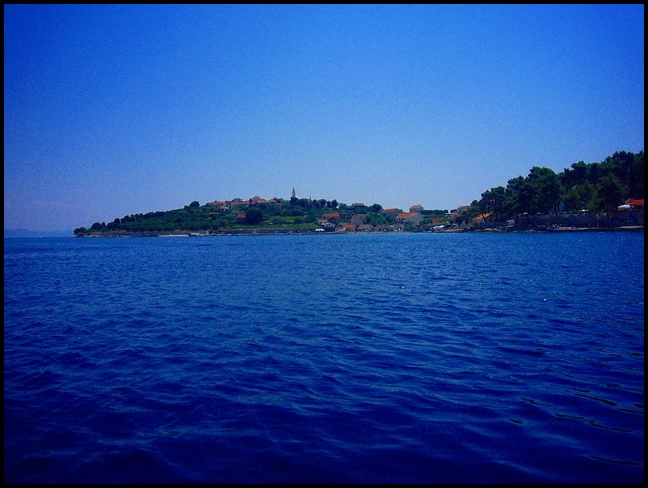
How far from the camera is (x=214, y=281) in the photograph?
29359 mm

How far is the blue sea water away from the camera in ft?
19.2

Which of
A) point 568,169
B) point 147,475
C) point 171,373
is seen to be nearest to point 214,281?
point 171,373

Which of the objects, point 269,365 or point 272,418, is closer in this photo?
point 272,418

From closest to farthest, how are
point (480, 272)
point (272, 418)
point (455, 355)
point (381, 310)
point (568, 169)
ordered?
point (272, 418)
point (455, 355)
point (381, 310)
point (480, 272)
point (568, 169)

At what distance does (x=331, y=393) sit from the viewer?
850cm

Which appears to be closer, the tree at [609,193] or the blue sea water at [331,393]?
the blue sea water at [331,393]

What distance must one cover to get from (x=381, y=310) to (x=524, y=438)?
11.0 meters

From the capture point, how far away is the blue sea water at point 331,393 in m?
5.87

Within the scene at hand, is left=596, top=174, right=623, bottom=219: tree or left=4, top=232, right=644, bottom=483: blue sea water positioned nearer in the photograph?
left=4, top=232, right=644, bottom=483: blue sea water

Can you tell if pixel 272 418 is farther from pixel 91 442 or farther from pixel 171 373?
pixel 171 373

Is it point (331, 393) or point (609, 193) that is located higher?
point (609, 193)

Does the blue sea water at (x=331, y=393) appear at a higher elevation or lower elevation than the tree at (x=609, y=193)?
lower

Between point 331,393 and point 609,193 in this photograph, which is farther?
point 609,193

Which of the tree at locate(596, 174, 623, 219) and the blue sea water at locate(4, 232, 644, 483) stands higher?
the tree at locate(596, 174, 623, 219)
